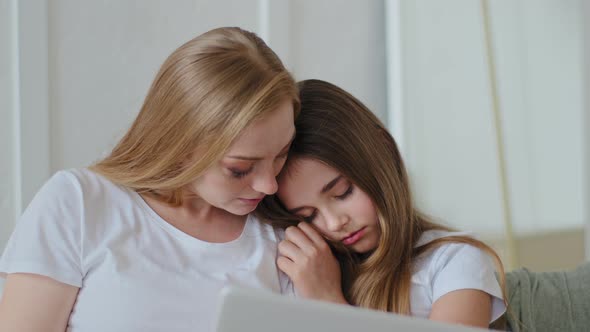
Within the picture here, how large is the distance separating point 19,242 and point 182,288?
258 mm

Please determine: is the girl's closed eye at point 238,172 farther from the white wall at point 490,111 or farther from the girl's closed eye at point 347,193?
the white wall at point 490,111

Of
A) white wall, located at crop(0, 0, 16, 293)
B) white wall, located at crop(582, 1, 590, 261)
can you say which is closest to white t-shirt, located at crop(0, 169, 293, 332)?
white wall, located at crop(0, 0, 16, 293)

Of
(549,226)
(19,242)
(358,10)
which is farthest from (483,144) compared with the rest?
(19,242)

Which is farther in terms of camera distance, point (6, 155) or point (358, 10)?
point (358, 10)

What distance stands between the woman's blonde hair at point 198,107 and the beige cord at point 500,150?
139 centimetres

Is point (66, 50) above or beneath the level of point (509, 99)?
above

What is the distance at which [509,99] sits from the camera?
2.59 meters

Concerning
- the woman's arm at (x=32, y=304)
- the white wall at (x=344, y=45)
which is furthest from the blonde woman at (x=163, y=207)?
the white wall at (x=344, y=45)

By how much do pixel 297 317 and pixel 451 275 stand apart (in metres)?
0.72

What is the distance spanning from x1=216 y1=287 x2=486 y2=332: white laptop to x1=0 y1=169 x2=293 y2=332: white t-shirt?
0.60 metres

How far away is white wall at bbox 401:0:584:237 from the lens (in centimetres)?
256

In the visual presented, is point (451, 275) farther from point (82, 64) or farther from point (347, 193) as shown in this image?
point (82, 64)

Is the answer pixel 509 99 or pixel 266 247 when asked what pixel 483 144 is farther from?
pixel 266 247

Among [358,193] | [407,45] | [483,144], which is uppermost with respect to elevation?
[407,45]
